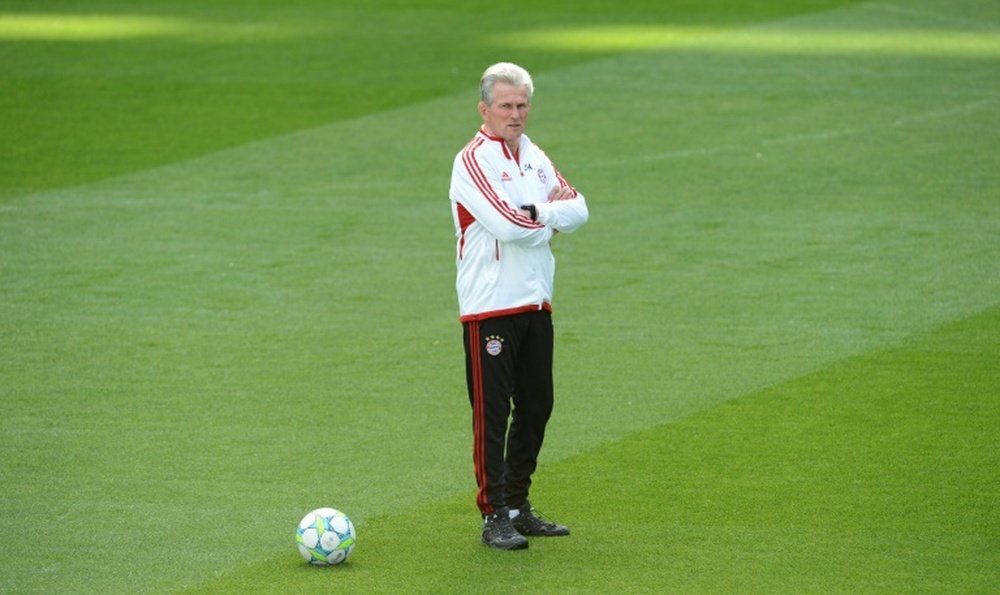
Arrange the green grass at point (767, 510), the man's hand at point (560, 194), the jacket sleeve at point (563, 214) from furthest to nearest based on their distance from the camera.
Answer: the man's hand at point (560, 194) < the jacket sleeve at point (563, 214) < the green grass at point (767, 510)

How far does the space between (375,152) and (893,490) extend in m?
9.63

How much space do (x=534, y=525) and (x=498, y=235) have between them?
1.41m

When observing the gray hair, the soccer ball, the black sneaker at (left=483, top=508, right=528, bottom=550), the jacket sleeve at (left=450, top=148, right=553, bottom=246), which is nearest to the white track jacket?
the jacket sleeve at (left=450, top=148, right=553, bottom=246)

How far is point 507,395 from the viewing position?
791 cm

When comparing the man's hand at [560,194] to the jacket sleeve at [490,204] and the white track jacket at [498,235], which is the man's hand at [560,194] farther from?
the jacket sleeve at [490,204]

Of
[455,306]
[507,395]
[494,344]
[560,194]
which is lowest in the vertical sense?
[455,306]

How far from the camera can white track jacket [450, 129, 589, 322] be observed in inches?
303

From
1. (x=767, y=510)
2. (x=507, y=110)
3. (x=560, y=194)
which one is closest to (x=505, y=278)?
(x=560, y=194)

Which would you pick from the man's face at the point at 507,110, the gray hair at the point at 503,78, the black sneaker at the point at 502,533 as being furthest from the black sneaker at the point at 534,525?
the gray hair at the point at 503,78

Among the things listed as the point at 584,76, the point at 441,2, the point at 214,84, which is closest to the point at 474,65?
the point at 584,76

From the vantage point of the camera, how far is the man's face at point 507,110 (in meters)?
7.68

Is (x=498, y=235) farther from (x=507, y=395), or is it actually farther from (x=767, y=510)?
(x=767, y=510)

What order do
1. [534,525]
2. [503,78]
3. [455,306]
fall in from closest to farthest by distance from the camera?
[503,78], [534,525], [455,306]

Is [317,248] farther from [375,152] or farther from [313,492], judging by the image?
[313,492]
